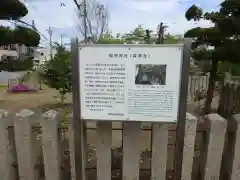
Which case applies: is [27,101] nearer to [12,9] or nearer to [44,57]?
[12,9]

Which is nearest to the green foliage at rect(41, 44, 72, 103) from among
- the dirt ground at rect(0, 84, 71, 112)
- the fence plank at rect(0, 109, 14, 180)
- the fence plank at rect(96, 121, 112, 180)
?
the dirt ground at rect(0, 84, 71, 112)

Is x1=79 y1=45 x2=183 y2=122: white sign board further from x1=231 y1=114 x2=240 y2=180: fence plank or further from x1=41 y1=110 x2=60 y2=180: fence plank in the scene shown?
x1=231 y1=114 x2=240 y2=180: fence plank

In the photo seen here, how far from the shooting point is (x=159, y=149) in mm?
1987

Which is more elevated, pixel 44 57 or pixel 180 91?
pixel 44 57

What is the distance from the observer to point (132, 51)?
1.68 m

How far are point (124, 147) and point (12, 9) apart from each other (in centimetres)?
426

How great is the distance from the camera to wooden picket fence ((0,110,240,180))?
1.97 metres

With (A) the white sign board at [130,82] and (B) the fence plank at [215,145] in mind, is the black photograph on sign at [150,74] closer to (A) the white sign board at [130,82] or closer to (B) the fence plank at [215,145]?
(A) the white sign board at [130,82]

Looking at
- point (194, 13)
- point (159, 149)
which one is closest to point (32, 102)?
point (194, 13)

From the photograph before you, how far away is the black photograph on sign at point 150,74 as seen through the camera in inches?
66.2

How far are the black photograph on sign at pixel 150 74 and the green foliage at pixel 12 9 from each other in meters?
4.22

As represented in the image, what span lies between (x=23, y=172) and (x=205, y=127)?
1.51 meters

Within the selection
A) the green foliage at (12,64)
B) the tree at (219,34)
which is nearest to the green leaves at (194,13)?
the tree at (219,34)

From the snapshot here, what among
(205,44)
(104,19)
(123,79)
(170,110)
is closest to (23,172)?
(123,79)
